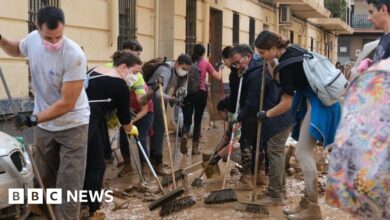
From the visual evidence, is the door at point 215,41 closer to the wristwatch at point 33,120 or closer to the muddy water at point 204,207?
the muddy water at point 204,207

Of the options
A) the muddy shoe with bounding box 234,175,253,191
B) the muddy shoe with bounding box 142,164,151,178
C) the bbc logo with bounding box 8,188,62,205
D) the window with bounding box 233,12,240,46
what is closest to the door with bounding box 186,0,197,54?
the window with bounding box 233,12,240,46

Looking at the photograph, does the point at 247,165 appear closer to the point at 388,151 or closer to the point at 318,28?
the point at 388,151

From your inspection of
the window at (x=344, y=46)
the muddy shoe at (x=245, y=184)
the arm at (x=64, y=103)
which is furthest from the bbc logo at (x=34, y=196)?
the window at (x=344, y=46)

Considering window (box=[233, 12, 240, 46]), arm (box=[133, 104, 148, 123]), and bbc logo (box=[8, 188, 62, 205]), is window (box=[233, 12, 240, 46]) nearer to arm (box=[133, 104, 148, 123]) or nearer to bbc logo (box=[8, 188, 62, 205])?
arm (box=[133, 104, 148, 123])

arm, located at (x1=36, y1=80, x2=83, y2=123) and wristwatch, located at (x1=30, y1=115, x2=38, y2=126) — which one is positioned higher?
arm, located at (x1=36, y1=80, x2=83, y2=123)

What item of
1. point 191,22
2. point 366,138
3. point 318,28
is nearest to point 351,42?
point 318,28

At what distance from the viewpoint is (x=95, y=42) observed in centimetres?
1020

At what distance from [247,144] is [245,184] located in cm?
47

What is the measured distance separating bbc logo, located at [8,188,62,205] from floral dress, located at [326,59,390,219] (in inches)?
108

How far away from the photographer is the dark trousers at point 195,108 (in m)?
10.1

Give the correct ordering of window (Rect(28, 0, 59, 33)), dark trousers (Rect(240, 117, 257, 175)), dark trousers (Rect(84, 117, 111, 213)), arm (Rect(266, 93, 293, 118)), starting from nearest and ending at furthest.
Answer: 1. dark trousers (Rect(84, 117, 111, 213))
2. arm (Rect(266, 93, 293, 118))
3. dark trousers (Rect(240, 117, 257, 175))
4. window (Rect(28, 0, 59, 33))

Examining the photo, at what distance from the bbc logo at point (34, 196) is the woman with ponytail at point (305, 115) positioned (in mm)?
2156

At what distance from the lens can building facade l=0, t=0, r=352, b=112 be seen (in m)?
8.17

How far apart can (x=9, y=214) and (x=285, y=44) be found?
9.35ft
